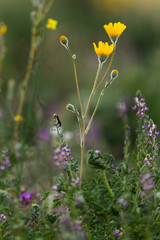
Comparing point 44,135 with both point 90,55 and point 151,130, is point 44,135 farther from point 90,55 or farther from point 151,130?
point 90,55

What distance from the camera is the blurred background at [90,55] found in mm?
3990

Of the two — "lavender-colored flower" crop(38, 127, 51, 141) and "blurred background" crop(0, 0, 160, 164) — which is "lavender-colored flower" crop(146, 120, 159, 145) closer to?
"lavender-colored flower" crop(38, 127, 51, 141)

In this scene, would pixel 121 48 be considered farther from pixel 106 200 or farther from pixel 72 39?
pixel 106 200

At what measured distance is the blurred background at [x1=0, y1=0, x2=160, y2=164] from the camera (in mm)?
3990

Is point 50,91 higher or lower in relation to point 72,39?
lower

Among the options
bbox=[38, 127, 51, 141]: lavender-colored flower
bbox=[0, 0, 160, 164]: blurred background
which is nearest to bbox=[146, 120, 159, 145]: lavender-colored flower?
bbox=[38, 127, 51, 141]: lavender-colored flower

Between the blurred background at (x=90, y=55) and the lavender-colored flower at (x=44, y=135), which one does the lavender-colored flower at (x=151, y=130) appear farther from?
the blurred background at (x=90, y=55)

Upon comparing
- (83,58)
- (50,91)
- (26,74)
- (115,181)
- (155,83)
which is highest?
(83,58)

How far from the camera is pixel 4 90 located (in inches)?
220

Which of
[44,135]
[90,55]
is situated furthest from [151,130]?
[90,55]

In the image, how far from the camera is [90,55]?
6441mm

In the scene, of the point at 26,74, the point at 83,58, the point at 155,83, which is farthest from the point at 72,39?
the point at 26,74

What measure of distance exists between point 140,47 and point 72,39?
1321 mm

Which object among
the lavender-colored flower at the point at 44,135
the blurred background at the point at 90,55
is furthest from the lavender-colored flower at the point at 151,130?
the blurred background at the point at 90,55
